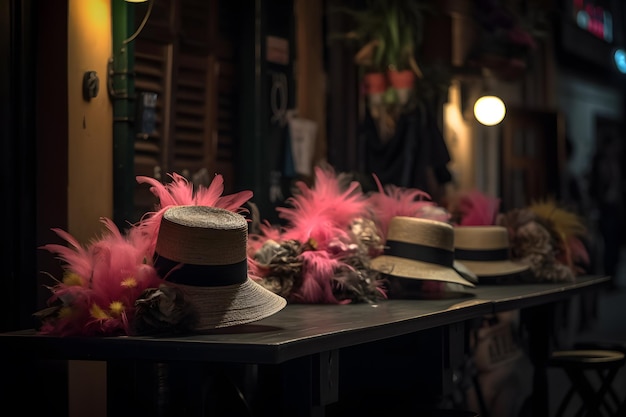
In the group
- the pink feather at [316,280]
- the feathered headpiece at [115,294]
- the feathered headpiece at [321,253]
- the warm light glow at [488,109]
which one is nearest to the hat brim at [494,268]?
the feathered headpiece at [321,253]

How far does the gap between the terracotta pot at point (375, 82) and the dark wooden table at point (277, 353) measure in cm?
315

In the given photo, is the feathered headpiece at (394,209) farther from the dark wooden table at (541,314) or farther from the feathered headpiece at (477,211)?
the feathered headpiece at (477,211)

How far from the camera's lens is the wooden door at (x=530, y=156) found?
11.1 meters

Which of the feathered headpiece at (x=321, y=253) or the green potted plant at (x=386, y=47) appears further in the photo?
the green potted plant at (x=386, y=47)

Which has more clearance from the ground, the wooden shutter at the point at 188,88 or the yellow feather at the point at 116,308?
the wooden shutter at the point at 188,88

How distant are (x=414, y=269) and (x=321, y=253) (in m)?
0.47

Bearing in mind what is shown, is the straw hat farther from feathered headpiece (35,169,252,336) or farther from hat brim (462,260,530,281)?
feathered headpiece (35,169,252,336)

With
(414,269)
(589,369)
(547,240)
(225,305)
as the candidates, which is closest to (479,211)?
(547,240)

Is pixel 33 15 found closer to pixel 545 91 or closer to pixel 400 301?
pixel 400 301

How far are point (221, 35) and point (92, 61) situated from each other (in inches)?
72.6

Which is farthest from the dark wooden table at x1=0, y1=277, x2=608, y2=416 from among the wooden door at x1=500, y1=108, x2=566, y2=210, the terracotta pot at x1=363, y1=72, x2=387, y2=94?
the wooden door at x1=500, y1=108, x2=566, y2=210

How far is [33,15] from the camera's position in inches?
178

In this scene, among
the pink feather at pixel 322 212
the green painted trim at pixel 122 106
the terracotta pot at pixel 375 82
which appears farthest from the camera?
the terracotta pot at pixel 375 82

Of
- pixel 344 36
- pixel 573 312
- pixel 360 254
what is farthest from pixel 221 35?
pixel 573 312
